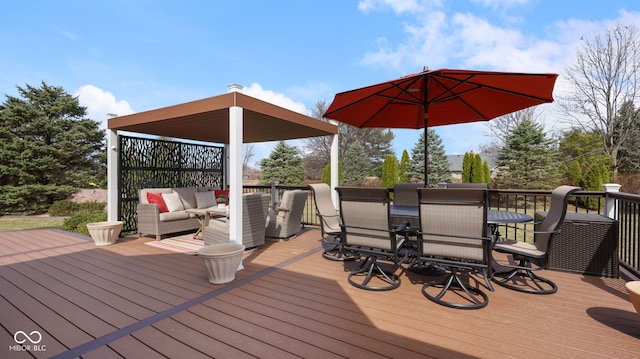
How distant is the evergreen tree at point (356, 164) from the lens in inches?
806

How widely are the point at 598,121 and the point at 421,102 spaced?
686 inches

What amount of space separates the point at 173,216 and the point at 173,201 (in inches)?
19.5

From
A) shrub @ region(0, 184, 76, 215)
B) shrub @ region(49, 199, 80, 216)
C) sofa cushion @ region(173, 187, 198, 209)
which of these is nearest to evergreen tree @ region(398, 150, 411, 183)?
sofa cushion @ region(173, 187, 198, 209)

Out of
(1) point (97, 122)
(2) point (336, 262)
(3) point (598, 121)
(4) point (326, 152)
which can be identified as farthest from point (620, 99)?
(1) point (97, 122)

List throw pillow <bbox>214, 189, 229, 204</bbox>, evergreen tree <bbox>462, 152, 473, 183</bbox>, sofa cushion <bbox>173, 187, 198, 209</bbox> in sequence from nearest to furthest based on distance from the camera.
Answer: throw pillow <bbox>214, 189, 229, 204</bbox> < sofa cushion <bbox>173, 187, 198, 209</bbox> < evergreen tree <bbox>462, 152, 473, 183</bbox>

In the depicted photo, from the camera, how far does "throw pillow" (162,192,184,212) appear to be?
226 inches

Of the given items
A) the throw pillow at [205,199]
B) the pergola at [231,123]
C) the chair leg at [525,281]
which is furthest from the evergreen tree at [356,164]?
the chair leg at [525,281]

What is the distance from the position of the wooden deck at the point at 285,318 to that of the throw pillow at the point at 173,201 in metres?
2.27

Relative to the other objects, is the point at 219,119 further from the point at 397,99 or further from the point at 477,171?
the point at 477,171

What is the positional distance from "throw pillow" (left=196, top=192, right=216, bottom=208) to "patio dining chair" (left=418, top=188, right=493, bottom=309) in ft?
17.1

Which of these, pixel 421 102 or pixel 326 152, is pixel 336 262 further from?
pixel 326 152

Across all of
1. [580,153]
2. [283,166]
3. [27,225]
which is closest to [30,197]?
[27,225]

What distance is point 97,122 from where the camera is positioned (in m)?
13.1

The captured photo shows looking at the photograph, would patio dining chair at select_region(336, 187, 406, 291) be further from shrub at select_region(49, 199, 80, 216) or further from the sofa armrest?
shrub at select_region(49, 199, 80, 216)
